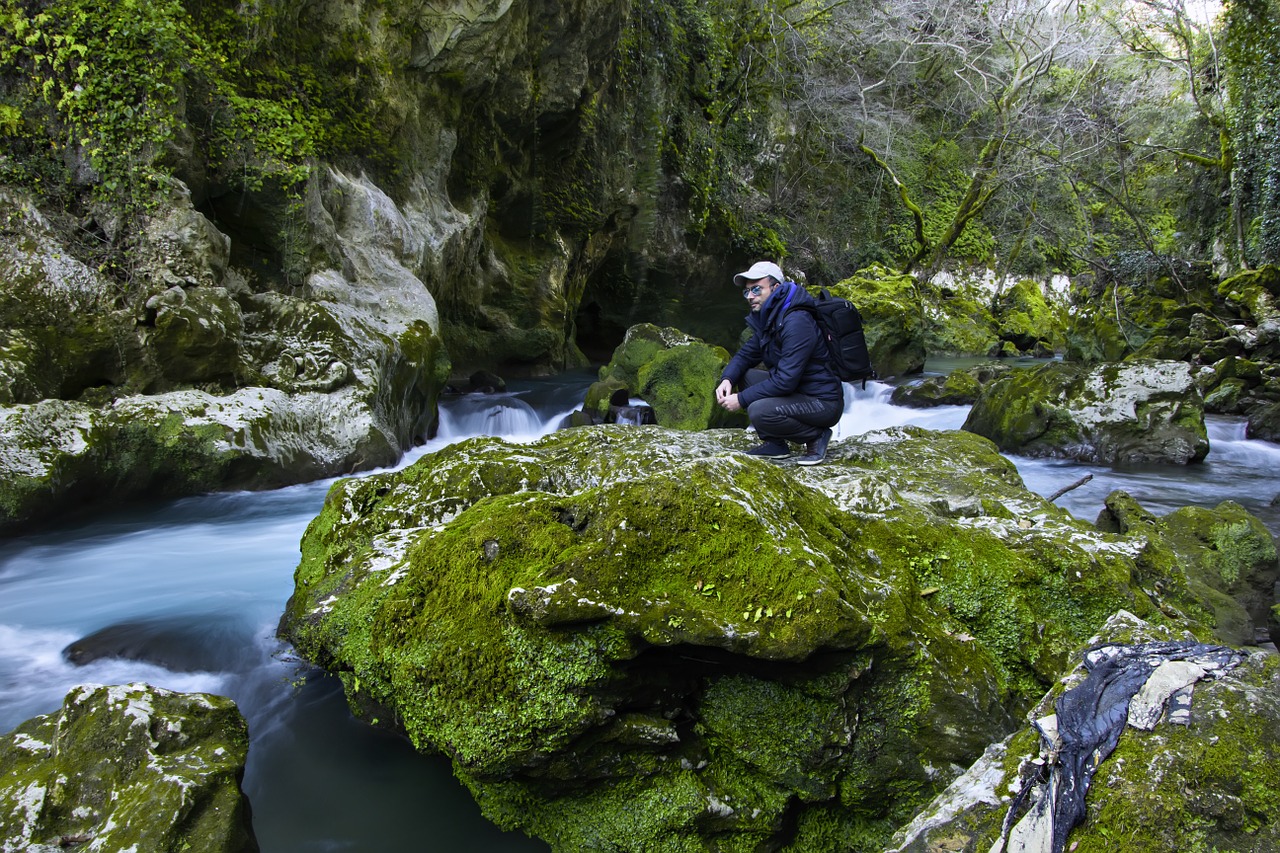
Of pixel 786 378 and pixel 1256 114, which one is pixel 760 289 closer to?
pixel 786 378

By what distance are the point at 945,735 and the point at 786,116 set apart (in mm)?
21858

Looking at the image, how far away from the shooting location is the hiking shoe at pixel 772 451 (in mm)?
4973

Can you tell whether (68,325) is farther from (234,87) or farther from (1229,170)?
(1229,170)

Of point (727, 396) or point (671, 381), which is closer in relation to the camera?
point (727, 396)

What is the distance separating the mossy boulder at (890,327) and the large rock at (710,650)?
43.9 ft

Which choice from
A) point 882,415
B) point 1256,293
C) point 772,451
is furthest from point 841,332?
point 1256,293

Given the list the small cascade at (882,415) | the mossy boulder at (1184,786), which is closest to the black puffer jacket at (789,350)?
the mossy boulder at (1184,786)

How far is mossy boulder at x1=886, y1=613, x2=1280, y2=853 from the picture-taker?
162cm

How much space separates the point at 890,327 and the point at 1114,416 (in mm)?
7154

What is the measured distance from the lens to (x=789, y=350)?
184 inches

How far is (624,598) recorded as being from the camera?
2678 millimetres

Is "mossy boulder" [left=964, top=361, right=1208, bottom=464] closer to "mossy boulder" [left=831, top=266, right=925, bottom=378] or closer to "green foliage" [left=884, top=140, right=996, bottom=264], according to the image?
"mossy boulder" [left=831, top=266, right=925, bottom=378]

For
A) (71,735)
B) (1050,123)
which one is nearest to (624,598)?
(71,735)

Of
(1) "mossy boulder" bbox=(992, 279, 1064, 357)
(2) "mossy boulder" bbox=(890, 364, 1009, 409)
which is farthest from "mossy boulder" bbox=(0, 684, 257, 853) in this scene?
(1) "mossy boulder" bbox=(992, 279, 1064, 357)
